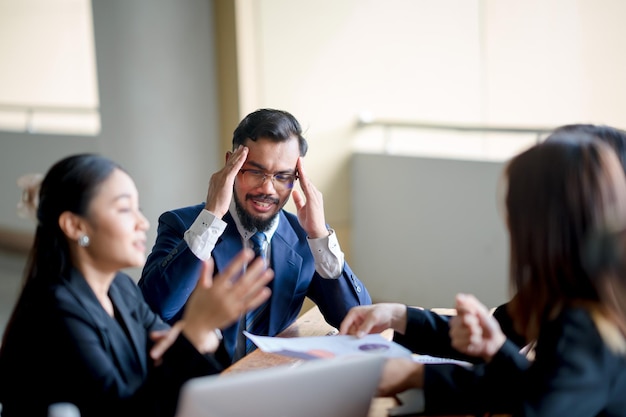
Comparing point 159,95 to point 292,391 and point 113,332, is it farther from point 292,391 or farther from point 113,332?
point 292,391

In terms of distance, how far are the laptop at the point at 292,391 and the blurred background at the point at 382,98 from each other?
2.92 metres

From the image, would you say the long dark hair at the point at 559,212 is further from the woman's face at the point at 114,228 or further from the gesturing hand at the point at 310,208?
the gesturing hand at the point at 310,208

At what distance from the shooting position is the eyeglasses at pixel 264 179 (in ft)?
7.76

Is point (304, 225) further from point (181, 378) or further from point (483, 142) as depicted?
point (483, 142)

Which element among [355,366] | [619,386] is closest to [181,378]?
[355,366]

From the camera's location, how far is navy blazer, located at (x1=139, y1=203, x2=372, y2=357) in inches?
88.7

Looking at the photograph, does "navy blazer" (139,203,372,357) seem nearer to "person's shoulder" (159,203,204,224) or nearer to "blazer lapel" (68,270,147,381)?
"person's shoulder" (159,203,204,224)

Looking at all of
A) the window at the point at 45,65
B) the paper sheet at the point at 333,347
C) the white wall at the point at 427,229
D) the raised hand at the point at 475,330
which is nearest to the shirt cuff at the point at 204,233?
the paper sheet at the point at 333,347

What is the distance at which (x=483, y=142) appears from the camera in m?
4.82

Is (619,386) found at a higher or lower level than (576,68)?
lower

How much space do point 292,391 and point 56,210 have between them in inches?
22.8

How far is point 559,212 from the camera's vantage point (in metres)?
1.42

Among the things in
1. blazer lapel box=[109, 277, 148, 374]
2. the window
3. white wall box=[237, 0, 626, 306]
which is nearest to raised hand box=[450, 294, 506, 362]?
blazer lapel box=[109, 277, 148, 374]

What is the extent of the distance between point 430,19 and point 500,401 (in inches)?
137
